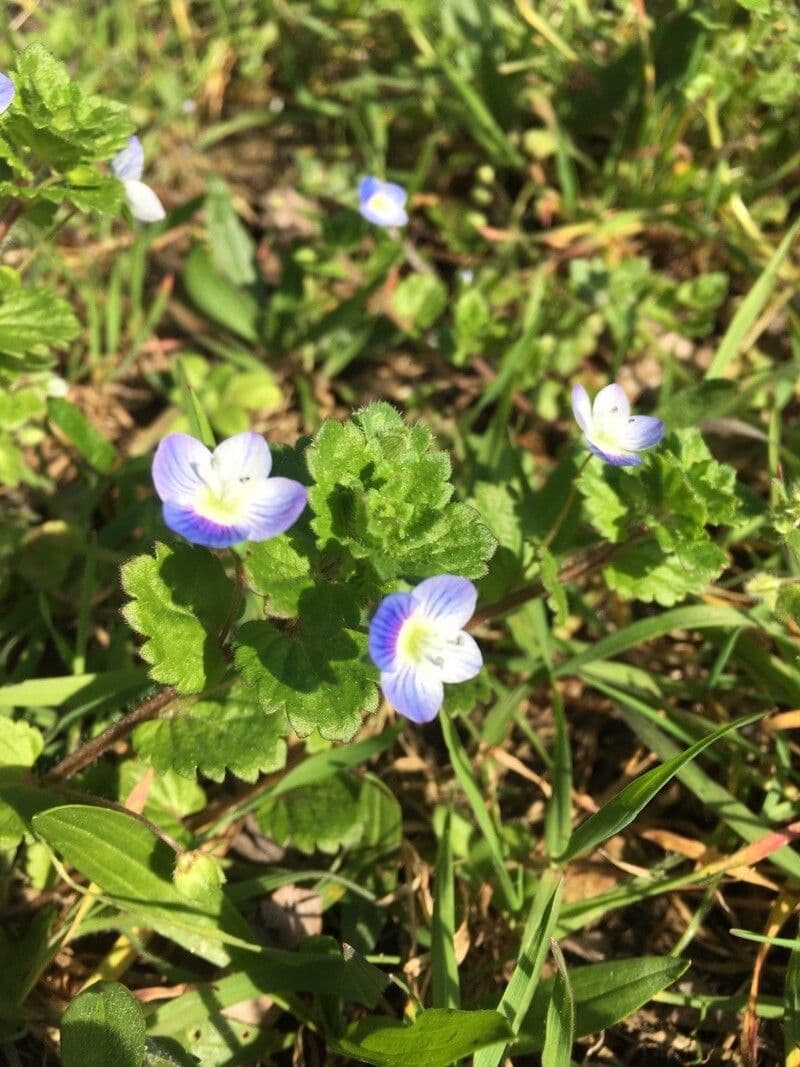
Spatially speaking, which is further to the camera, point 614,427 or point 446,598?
point 614,427

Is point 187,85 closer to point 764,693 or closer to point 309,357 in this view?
point 309,357

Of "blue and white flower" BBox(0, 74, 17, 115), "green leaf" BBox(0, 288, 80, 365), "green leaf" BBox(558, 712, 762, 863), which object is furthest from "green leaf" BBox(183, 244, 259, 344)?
"green leaf" BBox(558, 712, 762, 863)

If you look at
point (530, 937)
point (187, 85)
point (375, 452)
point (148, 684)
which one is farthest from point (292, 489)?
point (187, 85)

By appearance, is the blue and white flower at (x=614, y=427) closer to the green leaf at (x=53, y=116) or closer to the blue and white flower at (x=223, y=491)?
the blue and white flower at (x=223, y=491)

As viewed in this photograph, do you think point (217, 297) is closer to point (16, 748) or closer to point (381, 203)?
point (381, 203)

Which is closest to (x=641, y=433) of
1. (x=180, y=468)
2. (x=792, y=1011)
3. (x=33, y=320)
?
(x=180, y=468)

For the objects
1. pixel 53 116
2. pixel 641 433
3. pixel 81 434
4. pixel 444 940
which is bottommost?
pixel 444 940
